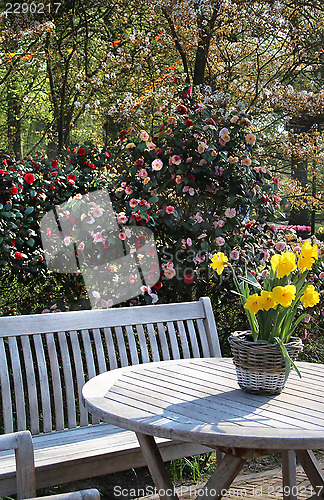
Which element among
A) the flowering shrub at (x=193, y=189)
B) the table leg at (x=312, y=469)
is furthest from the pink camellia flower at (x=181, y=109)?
the table leg at (x=312, y=469)

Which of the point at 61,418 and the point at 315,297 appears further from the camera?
the point at 61,418

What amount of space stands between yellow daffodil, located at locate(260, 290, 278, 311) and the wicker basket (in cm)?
12

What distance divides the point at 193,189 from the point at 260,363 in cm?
202

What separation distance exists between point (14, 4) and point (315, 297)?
563 cm

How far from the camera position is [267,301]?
1.73 m

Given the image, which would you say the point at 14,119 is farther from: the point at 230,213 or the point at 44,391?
the point at 44,391

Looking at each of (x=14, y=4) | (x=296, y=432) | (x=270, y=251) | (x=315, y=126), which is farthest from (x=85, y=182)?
(x=315, y=126)

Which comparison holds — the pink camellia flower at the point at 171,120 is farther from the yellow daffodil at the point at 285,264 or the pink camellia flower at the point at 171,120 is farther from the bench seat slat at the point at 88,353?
the yellow daffodil at the point at 285,264

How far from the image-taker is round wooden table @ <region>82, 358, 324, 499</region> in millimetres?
1480

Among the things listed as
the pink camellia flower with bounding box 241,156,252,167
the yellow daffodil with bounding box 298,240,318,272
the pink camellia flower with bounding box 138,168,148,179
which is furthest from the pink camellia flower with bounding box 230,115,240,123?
the yellow daffodil with bounding box 298,240,318,272

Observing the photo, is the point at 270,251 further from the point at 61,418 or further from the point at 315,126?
the point at 315,126

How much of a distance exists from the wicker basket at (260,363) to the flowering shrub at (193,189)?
174cm

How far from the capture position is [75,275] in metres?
3.72

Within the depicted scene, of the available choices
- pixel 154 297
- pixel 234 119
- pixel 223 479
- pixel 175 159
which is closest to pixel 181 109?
pixel 234 119
